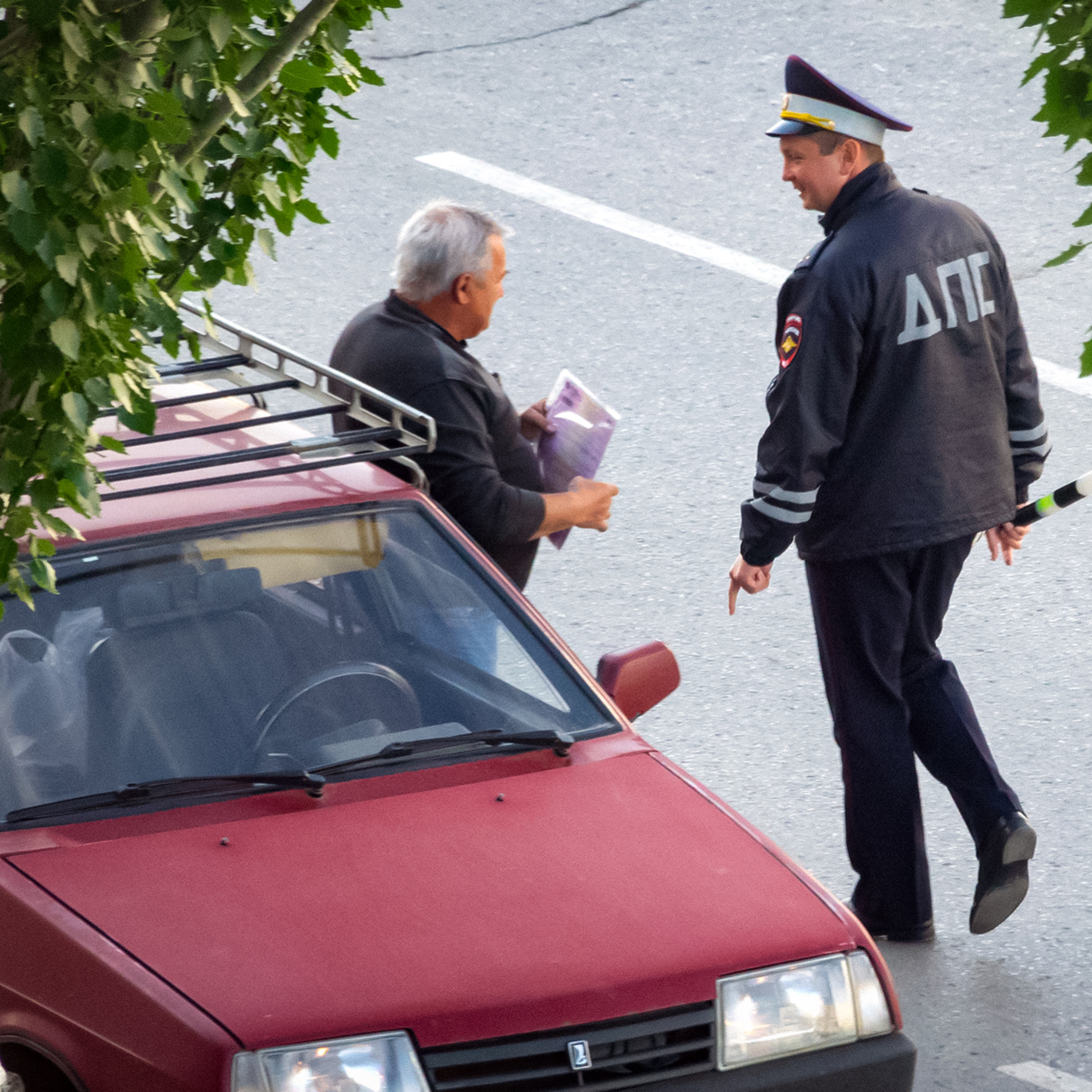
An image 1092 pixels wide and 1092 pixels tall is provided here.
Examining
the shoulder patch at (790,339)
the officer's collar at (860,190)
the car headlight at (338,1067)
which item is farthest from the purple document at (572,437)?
the car headlight at (338,1067)

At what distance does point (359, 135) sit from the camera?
11539 mm

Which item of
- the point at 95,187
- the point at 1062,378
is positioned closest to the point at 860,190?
the point at 95,187

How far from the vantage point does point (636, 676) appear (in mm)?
4637

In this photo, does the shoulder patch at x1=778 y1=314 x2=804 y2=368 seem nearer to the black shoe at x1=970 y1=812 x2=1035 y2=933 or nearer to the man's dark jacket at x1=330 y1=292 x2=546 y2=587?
the man's dark jacket at x1=330 y1=292 x2=546 y2=587

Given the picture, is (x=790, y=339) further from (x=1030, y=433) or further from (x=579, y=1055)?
(x=579, y=1055)

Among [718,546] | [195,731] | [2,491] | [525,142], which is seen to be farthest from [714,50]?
[2,491]

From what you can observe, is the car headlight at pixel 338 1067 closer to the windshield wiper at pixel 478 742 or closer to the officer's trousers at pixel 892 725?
the windshield wiper at pixel 478 742

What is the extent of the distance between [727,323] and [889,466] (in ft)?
14.2

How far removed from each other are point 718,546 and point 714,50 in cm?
551

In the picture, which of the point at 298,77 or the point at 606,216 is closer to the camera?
the point at 298,77

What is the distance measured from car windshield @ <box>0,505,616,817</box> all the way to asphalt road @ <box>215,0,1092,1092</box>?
156 cm

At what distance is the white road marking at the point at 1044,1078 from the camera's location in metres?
4.86

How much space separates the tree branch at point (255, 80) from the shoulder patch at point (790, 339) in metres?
2.45

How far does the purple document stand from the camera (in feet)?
18.7
